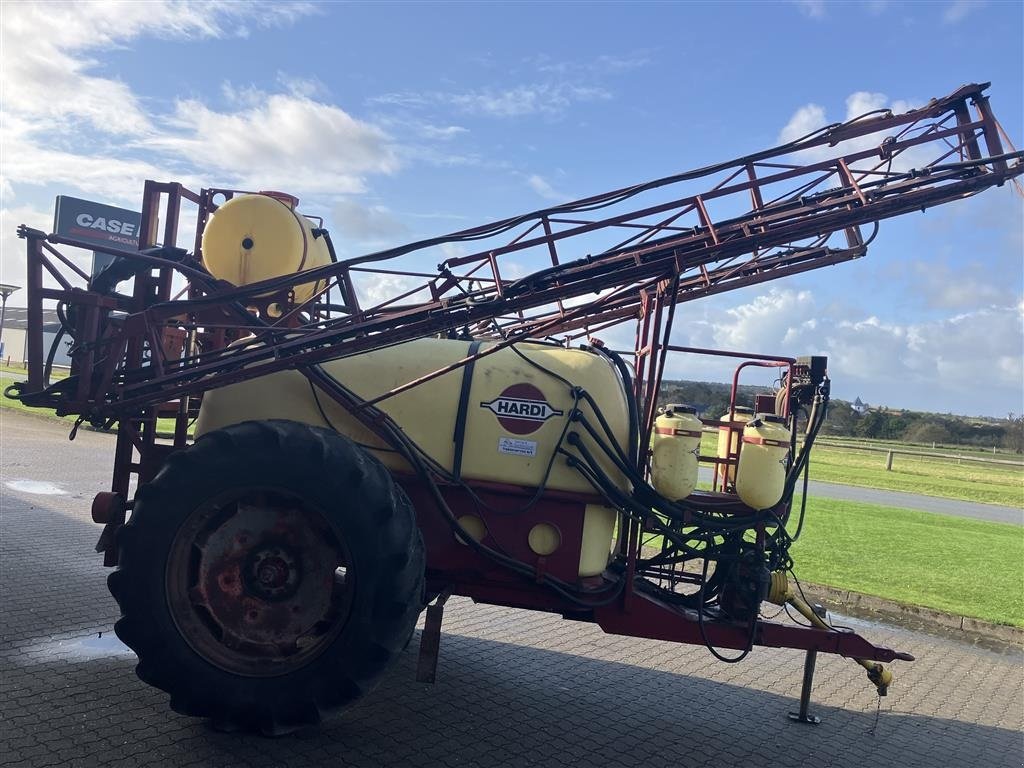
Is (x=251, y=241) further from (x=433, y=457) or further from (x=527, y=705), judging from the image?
(x=527, y=705)

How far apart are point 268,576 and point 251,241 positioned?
243 centimetres

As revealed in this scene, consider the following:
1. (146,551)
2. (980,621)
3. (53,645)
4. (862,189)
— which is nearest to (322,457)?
(146,551)

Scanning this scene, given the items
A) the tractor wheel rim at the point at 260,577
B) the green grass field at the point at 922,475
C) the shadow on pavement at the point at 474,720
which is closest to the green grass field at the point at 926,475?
the green grass field at the point at 922,475

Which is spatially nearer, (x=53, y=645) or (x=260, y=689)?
(x=260, y=689)

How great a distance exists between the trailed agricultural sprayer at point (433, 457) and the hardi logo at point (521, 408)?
1 cm

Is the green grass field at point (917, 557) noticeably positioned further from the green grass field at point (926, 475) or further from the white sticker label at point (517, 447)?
the green grass field at point (926, 475)

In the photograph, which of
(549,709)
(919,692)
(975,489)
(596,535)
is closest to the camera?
(596,535)

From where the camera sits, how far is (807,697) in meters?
5.32

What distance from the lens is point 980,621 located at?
8.08 metres

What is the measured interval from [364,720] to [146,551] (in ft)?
5.26

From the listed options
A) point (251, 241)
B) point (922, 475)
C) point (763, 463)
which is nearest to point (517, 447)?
point (763, 463)

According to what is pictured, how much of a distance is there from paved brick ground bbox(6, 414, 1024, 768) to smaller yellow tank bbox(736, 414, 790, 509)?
1.57 metres

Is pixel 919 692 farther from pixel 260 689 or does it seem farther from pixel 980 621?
pixel 260 689

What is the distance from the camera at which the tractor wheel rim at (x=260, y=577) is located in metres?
4.21
